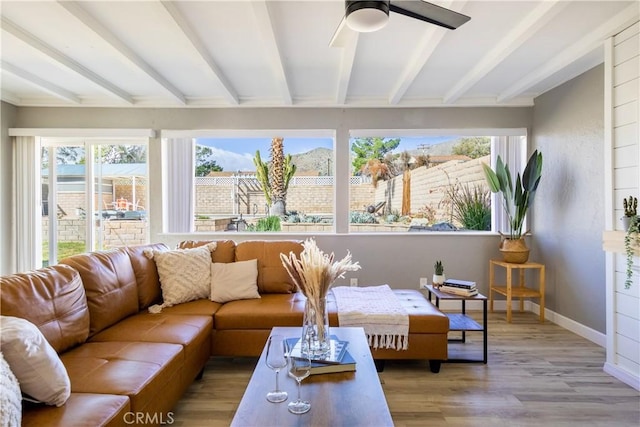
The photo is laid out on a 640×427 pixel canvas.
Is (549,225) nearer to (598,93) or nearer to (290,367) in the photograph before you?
(598,93)

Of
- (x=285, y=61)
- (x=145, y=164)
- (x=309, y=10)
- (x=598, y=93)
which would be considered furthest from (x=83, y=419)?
(x=598, y=93)

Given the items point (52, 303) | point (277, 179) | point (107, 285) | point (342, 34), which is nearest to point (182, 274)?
point (107, 285)

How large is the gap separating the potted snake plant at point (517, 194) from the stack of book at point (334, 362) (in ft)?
9.46

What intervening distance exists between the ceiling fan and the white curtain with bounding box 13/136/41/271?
440 centimetres

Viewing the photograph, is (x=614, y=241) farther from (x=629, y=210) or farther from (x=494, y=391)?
(x=494, y=391)

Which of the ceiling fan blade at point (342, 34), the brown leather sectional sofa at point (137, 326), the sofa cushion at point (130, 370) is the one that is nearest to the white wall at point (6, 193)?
the brown leather sectional sofa at point (137, 326)

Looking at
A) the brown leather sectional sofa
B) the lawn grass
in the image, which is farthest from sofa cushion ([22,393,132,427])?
the lawn grass

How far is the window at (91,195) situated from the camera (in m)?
4.23

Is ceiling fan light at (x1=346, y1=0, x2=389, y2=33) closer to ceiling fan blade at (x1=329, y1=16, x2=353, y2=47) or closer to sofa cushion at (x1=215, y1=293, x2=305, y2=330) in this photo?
ceiling fan blade at (x1=329, y1=16, x2=353, y2=47)

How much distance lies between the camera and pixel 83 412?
1.29 meters

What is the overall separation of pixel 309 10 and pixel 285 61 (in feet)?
2.84

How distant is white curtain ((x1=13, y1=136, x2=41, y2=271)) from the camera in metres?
4.07

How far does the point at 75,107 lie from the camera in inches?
163

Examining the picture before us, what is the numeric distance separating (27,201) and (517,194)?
232 inches
